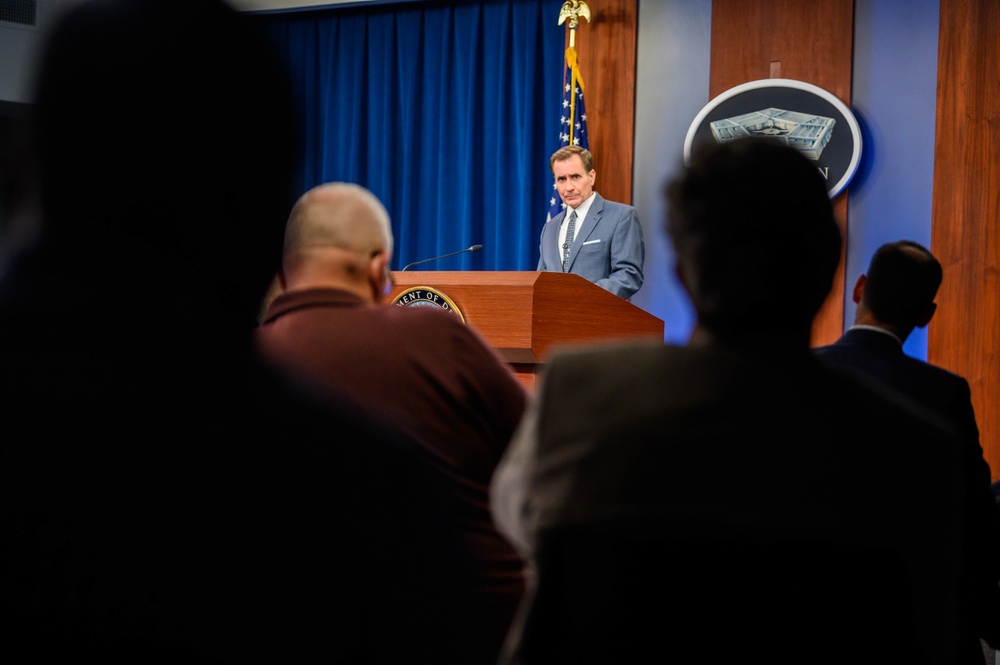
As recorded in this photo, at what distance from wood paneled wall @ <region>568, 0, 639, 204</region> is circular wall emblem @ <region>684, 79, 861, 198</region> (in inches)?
15.8

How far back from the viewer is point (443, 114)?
6246 mm

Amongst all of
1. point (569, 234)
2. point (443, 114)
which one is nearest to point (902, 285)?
point (569, 234)

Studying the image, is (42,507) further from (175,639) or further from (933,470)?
(933,470)

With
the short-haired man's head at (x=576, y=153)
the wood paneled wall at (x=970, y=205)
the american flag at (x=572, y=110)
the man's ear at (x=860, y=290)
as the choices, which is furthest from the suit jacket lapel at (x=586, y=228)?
the man's ear at (x=860, y=290)

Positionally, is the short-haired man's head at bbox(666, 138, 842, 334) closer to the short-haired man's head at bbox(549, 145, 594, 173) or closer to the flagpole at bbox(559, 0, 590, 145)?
the short-haired man's head at bbox(549, 145, 594, 173)

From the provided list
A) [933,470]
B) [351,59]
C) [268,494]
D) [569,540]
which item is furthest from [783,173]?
[351,59]

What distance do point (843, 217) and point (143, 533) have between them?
511 centimetres

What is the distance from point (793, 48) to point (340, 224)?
14.5 ft

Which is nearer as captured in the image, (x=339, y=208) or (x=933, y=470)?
(x=933, y=470)

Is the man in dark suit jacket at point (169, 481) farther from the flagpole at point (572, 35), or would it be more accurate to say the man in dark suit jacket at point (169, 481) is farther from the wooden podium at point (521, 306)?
the flagpole at point (572, 35)

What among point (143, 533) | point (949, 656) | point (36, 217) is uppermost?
point (36, 217)

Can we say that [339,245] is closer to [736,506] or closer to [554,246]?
[736,506]

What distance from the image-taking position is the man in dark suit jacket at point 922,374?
1.60m

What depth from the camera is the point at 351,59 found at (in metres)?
6.55
